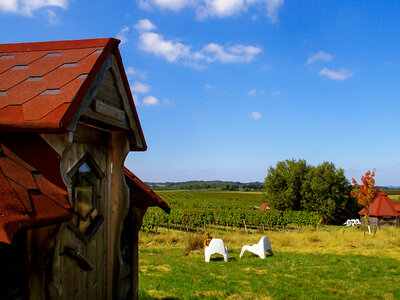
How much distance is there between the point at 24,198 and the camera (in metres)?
1.82

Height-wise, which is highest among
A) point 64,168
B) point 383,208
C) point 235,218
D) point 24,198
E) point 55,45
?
point 55,45

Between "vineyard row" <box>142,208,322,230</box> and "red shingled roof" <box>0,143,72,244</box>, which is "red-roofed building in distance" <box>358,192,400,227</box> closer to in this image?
"vineyard row" <box>142,208,322,230</box>

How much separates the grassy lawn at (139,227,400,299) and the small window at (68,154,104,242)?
5133 mm

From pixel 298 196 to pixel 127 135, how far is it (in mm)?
39775

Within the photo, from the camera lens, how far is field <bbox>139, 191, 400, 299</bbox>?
26.5ft

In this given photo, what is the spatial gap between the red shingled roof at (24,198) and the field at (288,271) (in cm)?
622

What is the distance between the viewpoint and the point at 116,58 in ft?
10.1

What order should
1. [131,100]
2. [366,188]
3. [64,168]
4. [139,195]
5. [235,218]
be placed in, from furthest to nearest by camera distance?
[235,218]
[366,188]
[139,195]
[131,100]
[64,168]

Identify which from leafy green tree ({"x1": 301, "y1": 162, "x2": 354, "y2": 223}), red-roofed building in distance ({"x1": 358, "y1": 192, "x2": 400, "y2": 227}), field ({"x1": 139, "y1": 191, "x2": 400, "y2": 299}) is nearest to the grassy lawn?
field ({"x1": 139, "y1": 191, "x2": 400, "y2": 299})

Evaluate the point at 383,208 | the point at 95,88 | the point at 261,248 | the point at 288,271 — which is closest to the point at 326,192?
the point at 383,208

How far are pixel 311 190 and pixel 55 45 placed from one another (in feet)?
132

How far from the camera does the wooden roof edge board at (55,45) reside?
2885mm

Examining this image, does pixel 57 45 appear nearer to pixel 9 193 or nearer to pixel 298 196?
pixel 9 193

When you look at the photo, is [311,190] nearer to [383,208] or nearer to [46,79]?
[383,208]
